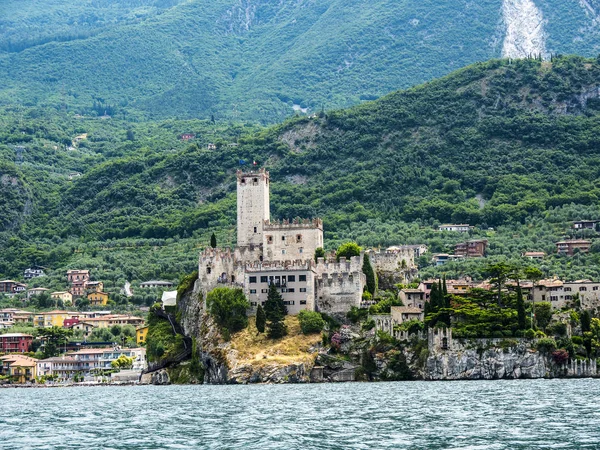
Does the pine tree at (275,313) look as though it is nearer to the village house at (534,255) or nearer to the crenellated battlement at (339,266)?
the crenellated battlement at (339,266)

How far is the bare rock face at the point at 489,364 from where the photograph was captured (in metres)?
111

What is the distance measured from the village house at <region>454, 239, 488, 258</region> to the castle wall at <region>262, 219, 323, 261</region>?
4997 centimetres

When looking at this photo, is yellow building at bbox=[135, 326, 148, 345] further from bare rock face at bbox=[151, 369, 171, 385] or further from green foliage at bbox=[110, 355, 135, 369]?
bare rock face at bbox=[151, 369, 171, 385]

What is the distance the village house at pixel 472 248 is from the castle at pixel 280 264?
4066 cm

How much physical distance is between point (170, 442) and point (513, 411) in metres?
22.2

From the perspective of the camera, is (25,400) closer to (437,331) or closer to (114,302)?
(437,331)

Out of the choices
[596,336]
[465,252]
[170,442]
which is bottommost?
[170,442]

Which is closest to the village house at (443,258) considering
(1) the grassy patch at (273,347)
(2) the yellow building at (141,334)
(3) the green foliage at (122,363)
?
(2) the yellow building at (141,334)

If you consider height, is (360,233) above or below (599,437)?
above

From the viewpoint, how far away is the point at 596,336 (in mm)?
113000

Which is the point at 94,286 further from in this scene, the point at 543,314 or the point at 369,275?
the point at 543,314

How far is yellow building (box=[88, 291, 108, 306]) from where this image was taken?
193625mm

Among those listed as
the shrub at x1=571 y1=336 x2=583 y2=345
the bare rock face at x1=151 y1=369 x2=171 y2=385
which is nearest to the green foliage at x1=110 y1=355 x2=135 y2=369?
the bare rock face at x1=151 y1=369 x2=171 y2=385

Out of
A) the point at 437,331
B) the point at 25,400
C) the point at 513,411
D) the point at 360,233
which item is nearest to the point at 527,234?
the point at 360,233
